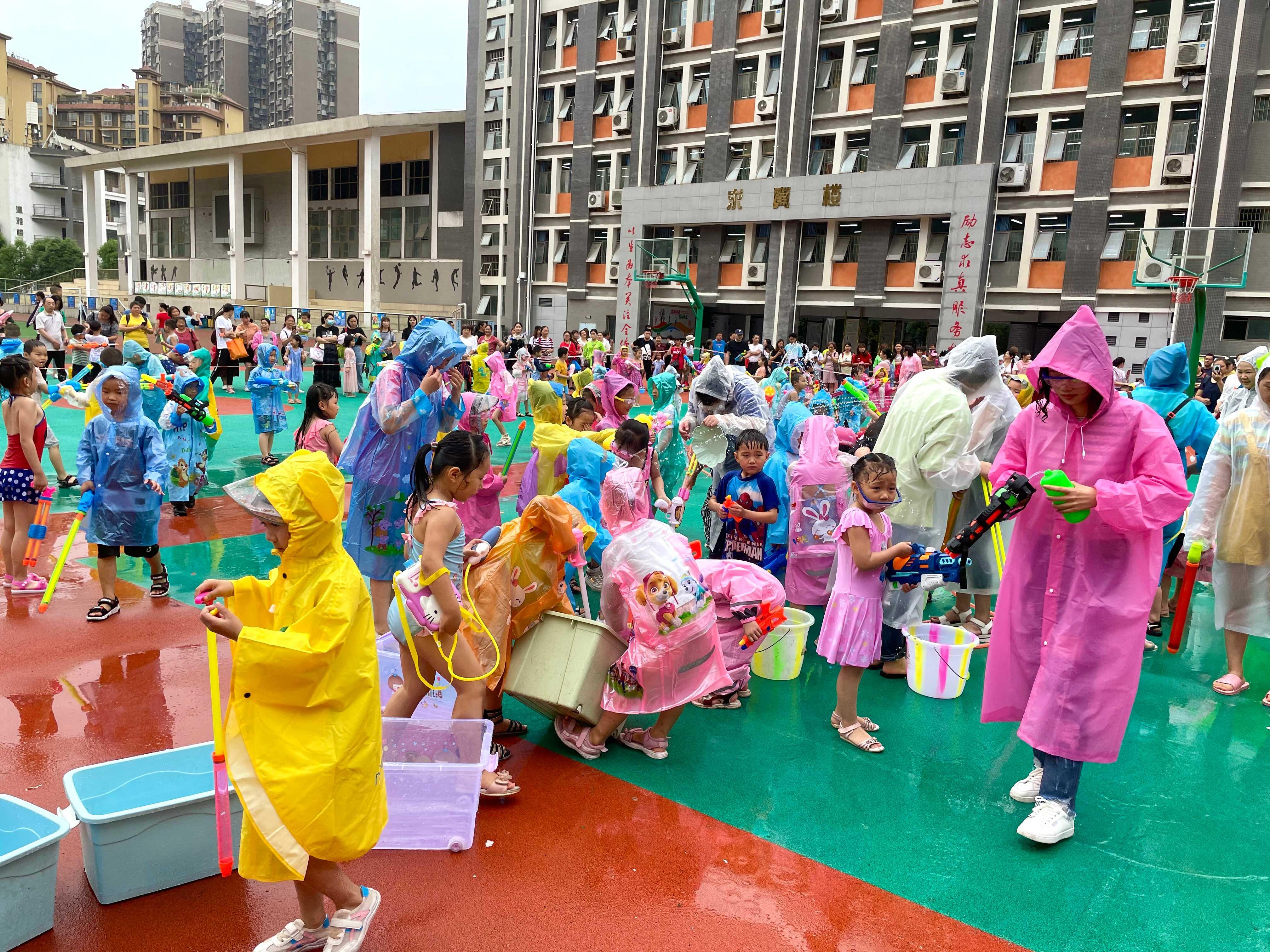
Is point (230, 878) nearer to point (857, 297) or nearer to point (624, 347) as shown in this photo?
point (624, 347)

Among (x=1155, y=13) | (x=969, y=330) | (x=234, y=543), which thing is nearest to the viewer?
(x=234, y=543)

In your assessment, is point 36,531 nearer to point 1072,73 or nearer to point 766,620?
point 766,620

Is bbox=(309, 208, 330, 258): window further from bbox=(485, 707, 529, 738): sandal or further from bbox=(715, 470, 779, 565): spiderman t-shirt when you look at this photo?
bbox=(485, 707, 529, 738): sandal

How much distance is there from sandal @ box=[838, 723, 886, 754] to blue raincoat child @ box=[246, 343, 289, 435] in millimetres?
8546

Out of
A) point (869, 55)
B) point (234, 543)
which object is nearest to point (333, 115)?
point (869, 55)

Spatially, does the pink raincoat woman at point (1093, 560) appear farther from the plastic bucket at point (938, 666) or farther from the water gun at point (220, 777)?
the water gun at point (220, 777)

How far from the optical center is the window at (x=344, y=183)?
38.7 meters

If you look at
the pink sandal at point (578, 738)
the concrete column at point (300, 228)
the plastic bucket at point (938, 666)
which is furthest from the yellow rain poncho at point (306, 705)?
the concrete column at point (300, 228)

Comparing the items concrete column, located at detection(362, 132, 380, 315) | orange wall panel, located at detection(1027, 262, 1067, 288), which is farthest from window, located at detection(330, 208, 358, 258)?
orange wall panel, located at detection(1027, 262, 1067, 288)

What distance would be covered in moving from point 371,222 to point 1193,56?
27.0 metres

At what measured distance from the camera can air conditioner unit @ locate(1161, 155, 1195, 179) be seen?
2052 centimetres

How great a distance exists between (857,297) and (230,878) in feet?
82.3

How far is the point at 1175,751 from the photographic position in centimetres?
426

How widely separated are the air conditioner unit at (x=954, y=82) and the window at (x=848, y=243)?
13.9ft
